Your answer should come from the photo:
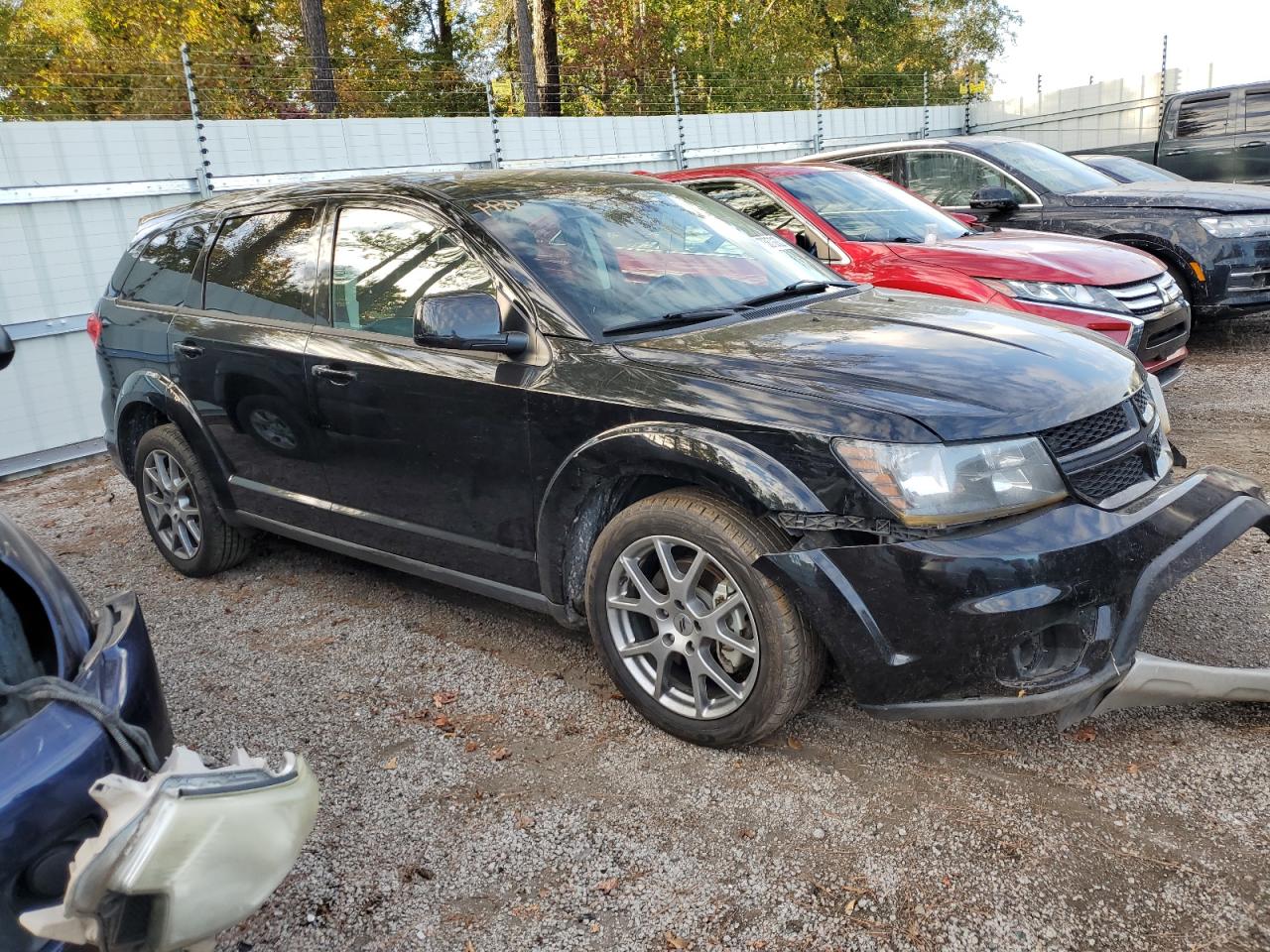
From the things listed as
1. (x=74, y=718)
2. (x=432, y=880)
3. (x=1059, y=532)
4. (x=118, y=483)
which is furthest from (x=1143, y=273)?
(x=118, y=483)

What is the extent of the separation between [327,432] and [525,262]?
3.60ft

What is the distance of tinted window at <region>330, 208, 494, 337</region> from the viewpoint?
11.9 ft

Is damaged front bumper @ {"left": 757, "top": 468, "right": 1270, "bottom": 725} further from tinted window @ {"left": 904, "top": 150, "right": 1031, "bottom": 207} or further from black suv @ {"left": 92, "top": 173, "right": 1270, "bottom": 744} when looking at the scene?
tinted window @ {"left": 904, "top": 150, "right": 1031, "bottom": 207}

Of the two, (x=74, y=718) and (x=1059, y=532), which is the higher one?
(x=74, y=718)

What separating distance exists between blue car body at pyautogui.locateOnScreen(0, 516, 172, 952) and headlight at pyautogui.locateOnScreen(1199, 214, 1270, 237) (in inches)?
304

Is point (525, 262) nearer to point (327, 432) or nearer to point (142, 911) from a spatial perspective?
point (327, 432)

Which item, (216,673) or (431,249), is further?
(216,673)

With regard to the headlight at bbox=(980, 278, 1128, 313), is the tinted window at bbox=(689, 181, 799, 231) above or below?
above

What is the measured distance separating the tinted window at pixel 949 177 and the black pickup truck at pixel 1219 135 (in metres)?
3.72

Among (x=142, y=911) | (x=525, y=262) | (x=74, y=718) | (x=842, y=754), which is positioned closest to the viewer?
(x=142, y=911)

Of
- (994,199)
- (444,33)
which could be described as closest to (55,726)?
(994,199)

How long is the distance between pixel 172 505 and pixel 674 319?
9.43 ft

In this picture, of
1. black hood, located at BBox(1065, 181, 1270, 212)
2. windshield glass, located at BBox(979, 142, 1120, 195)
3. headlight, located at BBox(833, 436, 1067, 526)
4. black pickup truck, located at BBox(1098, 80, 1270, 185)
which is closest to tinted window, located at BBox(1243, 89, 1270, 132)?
black pickup truck, located at BBox(1098, 80, 1270, 185)

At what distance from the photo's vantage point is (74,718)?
5.93ft
